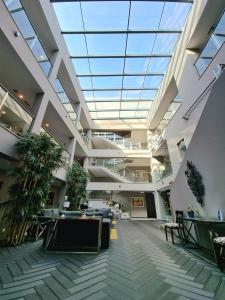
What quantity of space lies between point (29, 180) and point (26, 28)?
5.21 m

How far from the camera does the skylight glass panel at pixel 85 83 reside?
10399mm

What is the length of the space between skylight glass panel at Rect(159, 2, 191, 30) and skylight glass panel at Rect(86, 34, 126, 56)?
1964mm

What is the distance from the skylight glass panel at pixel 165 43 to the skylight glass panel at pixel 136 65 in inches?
32.3

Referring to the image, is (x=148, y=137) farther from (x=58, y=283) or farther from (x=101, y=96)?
(x=58, y=283)

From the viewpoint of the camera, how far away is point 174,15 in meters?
6.84

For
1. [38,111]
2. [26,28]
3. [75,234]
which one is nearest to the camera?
[75,234]

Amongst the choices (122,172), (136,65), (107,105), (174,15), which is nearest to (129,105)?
(107,105)

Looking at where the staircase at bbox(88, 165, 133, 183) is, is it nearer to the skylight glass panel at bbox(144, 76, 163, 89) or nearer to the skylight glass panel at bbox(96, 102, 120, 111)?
the skylight glass panel at bbox(96, 102, 120, 111)

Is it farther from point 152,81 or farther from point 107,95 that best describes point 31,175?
point 152,81

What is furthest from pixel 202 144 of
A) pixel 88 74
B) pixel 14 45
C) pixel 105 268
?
pixel 88 74

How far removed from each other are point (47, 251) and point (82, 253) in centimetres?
78

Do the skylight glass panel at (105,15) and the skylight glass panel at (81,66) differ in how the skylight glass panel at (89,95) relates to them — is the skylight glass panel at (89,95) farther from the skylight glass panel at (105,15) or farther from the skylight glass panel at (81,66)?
the skylight glass panel at (105,15)

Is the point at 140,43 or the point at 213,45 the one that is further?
the point at 140,43

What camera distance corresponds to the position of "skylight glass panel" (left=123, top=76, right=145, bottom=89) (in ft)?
33.6
